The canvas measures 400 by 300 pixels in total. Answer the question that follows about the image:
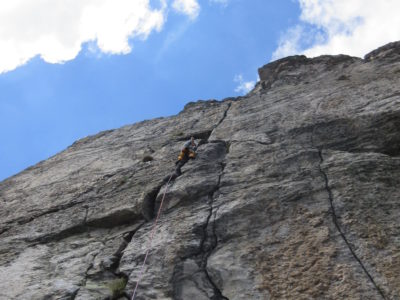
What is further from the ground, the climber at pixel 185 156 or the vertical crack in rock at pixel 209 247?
the climber at pixel 185 156

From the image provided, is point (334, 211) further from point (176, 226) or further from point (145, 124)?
point (145, 124)

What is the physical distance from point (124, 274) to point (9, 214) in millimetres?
5052

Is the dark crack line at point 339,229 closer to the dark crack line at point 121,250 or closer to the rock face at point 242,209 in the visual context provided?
the rock face at point 242,209

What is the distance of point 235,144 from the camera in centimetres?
1068

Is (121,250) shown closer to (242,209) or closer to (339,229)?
(242,209)

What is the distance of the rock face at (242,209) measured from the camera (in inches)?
260

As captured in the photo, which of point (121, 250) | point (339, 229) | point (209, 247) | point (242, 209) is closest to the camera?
point (339, 229)

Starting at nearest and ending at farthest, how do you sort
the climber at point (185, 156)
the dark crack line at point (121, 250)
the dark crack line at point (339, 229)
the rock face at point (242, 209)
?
the dark crack line at point (339, 229) → the rock face at point (242, 209) → the dark crack line at point (121, 250) → the climber at point (185, 156)

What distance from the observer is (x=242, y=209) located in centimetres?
799

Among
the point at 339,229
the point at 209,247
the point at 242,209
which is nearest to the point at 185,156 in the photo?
the point at 242,209

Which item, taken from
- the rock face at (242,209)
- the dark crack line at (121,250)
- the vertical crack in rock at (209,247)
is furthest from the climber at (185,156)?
the vertical crack in rock at (209,247)

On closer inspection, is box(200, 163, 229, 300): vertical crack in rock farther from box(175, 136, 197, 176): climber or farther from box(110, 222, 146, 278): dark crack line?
box(175, 136, 197, 176): climber

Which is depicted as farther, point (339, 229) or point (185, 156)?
point (185, 156)

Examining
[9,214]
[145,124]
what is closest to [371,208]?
[9,214]
